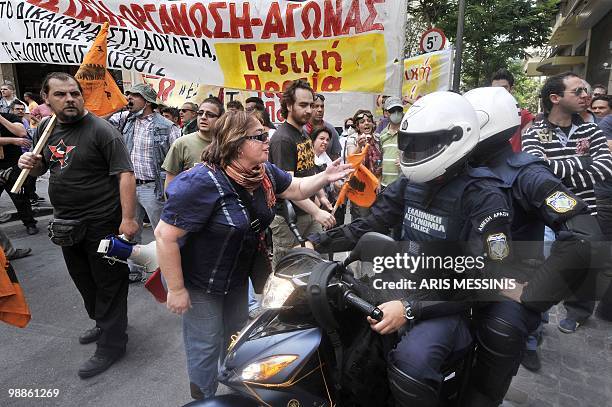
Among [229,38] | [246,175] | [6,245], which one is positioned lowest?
[6,245]

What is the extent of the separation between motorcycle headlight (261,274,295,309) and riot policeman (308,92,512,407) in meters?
0.33

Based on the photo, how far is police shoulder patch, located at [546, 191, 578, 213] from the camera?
1.85 metres

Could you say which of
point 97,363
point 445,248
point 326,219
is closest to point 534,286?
point 445,248

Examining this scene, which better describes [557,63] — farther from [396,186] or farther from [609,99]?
[396,186]

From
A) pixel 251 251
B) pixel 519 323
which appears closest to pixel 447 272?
pixel 519 323

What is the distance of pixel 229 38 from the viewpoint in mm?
3902

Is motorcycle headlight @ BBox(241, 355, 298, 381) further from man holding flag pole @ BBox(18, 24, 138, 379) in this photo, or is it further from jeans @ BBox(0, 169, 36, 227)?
jeans @ BBox(0, 169, 36, 227)

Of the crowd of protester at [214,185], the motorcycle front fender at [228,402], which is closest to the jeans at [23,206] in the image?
the crowd of protester at [214,185]

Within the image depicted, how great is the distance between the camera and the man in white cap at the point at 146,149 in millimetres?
4785

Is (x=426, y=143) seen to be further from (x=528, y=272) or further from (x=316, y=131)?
(x=316, y=131)

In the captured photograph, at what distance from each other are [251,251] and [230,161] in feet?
1.63

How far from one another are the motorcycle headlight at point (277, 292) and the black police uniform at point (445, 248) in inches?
18.8

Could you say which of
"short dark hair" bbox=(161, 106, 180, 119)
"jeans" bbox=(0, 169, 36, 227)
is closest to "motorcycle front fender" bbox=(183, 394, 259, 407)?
"jeans" bbox=(0, 169, 36, 227)

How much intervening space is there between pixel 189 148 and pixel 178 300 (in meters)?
2.11
